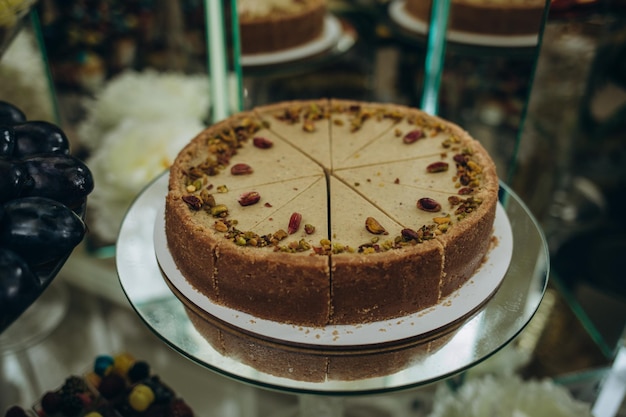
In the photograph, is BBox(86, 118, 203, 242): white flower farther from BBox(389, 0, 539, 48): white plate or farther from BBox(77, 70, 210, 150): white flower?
BBox(389, 0, 539, 48): white plate

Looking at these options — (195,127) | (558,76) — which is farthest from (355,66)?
(195,127)

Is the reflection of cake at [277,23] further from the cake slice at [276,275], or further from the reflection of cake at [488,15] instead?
the cake slice at [276,275]

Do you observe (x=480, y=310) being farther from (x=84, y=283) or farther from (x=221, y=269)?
(x=84, y=283)

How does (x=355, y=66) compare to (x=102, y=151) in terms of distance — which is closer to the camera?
(x=102, y=151)

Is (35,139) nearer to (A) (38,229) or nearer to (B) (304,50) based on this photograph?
(A) (38,229)

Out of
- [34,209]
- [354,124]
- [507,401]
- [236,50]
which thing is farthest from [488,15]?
[34,209]

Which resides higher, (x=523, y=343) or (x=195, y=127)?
(x=195, y=127)

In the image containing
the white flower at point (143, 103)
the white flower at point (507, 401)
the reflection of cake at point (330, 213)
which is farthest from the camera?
the white flower at point (143, 103)

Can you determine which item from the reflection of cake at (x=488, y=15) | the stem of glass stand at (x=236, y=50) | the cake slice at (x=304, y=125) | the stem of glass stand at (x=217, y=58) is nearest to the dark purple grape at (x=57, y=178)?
the cake slice at (x=304, y=125)
